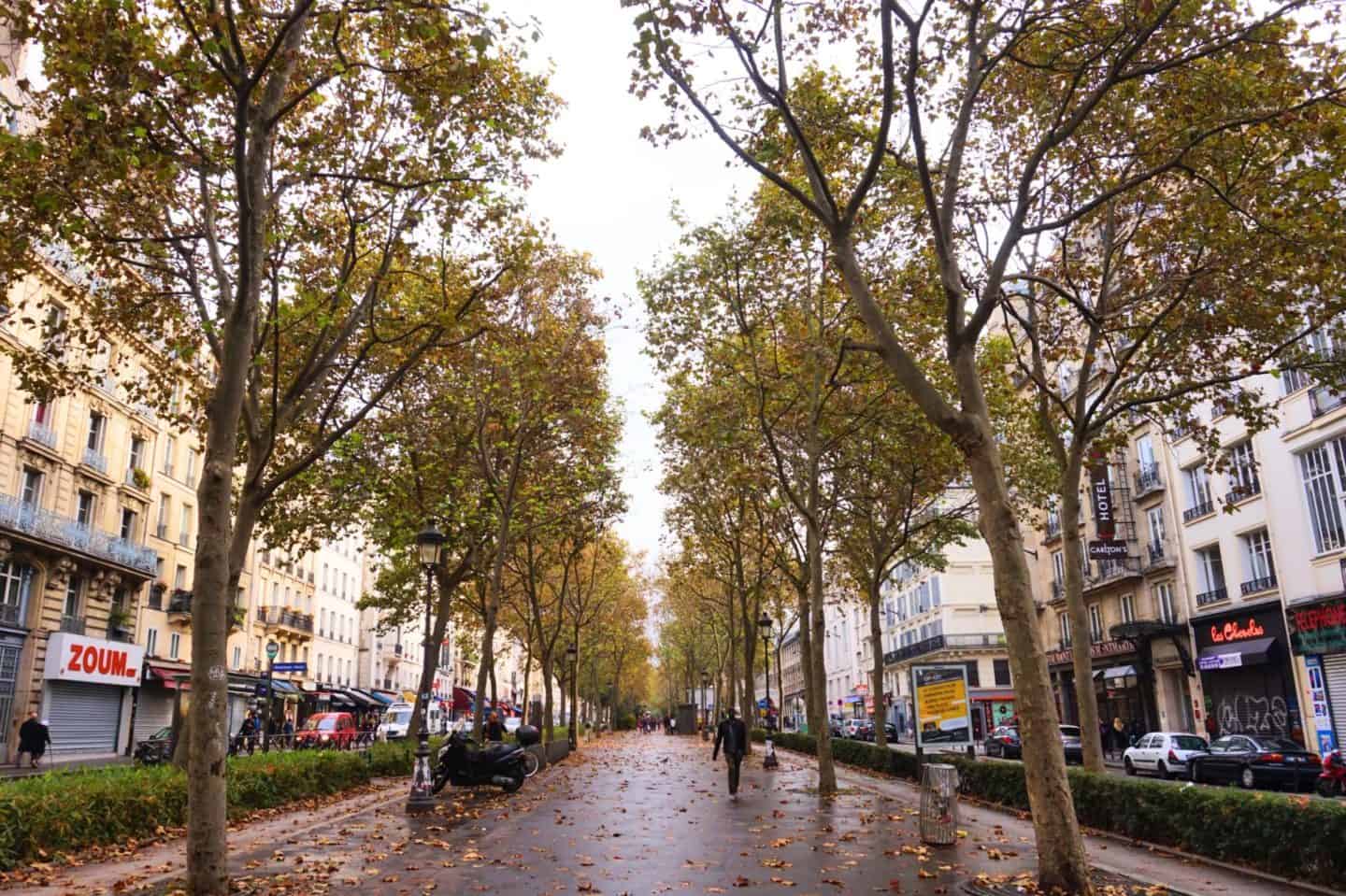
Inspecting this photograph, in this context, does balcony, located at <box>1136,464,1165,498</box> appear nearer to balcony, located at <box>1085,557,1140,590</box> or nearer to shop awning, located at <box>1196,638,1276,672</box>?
balcony, located at <box>1085,557,1140,590</box>

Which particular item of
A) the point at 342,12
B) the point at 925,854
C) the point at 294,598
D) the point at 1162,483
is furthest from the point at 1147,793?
the point at 294,598

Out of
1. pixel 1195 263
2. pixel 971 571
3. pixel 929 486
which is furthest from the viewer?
pixel 971 571

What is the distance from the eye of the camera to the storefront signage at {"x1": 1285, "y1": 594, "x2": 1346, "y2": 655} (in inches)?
1023

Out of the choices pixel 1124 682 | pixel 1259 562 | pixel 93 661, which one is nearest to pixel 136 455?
pixel 93 661

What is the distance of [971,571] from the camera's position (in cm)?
6069

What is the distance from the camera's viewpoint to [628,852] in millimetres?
10984

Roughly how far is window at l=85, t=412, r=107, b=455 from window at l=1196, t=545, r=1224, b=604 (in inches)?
1508

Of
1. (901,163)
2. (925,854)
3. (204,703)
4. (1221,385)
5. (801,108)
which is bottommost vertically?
(925,854)

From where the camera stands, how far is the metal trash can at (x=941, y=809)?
11.4m

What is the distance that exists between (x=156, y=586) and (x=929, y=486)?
97.4 ft

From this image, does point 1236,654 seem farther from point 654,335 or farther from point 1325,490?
point 654,335

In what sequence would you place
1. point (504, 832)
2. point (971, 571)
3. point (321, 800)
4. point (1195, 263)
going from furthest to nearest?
point (971, 571), point (321, 800), point (1195, 263), point (504, 832)

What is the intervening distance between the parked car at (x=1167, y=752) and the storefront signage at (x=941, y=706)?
8.97 metres

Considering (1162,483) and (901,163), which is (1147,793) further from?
(1162,483)
